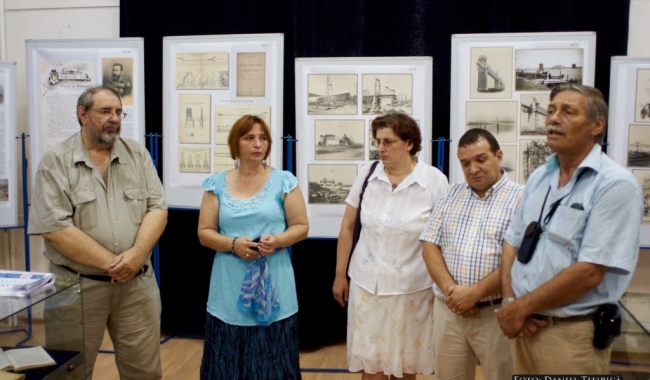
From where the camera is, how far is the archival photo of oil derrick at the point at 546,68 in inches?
123

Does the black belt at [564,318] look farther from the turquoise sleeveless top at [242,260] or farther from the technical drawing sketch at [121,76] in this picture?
the technical drawing sketch at [121,76]

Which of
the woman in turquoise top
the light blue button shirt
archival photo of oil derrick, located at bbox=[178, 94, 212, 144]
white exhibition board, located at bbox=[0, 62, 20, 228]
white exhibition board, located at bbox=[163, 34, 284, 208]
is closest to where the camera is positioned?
the light blue button shirt

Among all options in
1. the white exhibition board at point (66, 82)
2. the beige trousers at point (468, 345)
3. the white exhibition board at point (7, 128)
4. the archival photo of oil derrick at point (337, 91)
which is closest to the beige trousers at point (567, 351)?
the beige trousers at point (468, 345)

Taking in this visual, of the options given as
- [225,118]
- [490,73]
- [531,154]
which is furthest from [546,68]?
[225,118]

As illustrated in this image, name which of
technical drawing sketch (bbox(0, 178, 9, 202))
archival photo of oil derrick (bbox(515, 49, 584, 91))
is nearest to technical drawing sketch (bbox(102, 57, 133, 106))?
technical drawing sketch (bbox(0, 178, 9, 202))

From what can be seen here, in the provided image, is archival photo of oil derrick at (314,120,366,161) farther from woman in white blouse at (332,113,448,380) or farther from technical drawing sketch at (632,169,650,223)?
technical drawing sketch at (632,169,650,223)

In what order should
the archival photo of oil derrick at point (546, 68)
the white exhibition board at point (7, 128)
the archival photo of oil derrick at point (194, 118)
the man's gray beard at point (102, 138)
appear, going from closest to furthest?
the man's gray beard at point (102, 138) → the archival photo of oil derrick at point (546, 68) → the archival photo of oil derrick at point (194, 118) → the white exhibition board at point (7, 128)

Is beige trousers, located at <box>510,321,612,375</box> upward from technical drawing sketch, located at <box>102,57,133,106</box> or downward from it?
downward

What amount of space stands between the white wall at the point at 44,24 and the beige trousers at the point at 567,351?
371 cm

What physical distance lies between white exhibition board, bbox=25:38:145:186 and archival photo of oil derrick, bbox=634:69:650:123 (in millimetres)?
3062

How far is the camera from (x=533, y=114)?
10.4 feet

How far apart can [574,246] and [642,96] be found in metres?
1.99

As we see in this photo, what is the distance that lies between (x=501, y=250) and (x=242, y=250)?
1.04m

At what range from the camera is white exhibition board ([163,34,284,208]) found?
3371mm
